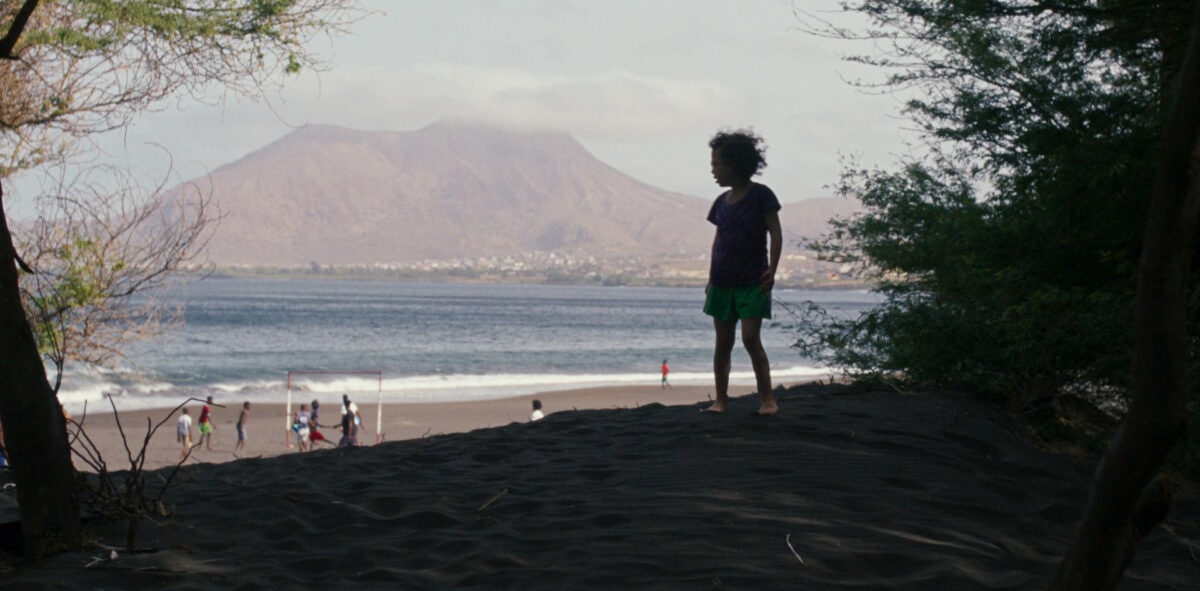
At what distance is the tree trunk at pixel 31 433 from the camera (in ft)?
14.1

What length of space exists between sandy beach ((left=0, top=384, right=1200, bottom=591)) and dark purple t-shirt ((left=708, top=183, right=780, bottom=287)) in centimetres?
94

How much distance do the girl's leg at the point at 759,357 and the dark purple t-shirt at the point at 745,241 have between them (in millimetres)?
301

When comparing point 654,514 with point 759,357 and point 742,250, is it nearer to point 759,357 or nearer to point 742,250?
point 759,357

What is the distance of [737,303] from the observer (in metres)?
6.57

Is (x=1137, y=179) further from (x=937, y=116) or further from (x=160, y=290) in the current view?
(x=160, y=290)

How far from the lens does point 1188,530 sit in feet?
17.9

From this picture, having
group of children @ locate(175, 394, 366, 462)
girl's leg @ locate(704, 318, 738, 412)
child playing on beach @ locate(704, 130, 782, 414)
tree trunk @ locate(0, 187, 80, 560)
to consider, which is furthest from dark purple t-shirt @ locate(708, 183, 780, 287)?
group of children @ locate(175, 394, 366, 462)

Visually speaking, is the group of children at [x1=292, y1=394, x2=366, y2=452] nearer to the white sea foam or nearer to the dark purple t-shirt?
the white sea foam

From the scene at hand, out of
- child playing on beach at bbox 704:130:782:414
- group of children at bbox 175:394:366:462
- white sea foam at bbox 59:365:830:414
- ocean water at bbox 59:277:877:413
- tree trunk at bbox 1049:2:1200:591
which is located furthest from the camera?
ocean water at bbox 59:277:877:413

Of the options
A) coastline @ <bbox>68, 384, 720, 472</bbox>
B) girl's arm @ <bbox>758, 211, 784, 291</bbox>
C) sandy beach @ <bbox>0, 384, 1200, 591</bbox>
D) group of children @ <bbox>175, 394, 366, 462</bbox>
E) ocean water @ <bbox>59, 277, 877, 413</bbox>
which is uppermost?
girl's arm @ <bbox>758, 211, 784, 291</bbox>

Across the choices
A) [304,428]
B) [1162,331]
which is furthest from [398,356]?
[1162,331]

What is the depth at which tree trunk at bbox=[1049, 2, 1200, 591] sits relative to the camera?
2.54 m

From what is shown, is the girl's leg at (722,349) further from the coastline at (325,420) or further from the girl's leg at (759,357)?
the coastline at (325,420)

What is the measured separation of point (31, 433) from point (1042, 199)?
653 centimetres
